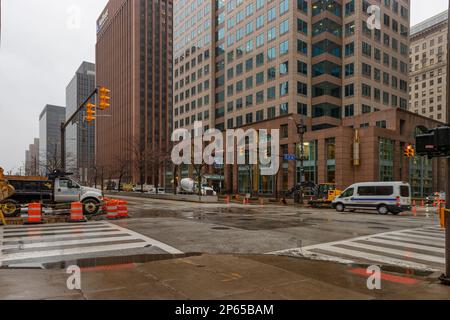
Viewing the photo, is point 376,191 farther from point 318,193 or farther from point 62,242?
point 62,242

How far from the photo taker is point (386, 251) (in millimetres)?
9492

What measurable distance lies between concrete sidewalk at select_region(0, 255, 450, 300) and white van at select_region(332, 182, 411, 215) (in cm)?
1840

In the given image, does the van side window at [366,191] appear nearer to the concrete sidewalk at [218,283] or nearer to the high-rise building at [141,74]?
the concrete sidewalk at [218,283]

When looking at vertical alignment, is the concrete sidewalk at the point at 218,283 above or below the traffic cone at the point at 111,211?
above

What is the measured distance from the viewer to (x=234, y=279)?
6078 mm

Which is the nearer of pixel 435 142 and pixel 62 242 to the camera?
pixel 435 142

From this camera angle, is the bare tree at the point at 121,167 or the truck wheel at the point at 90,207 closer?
the truck wheel at the point at 90,207

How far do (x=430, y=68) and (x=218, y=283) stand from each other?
130279 mm

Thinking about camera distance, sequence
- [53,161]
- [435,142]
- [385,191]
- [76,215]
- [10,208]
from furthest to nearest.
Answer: [53,161], [385,191], [10,208], [76,215], [435,142]

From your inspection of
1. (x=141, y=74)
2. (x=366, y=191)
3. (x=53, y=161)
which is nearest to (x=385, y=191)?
(x=366, y=191)

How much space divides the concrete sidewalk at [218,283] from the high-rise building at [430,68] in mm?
118507

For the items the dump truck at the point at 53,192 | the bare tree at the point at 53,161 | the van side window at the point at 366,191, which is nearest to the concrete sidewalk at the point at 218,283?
the dump truck at the point at 53,192

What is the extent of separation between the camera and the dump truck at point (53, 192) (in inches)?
757

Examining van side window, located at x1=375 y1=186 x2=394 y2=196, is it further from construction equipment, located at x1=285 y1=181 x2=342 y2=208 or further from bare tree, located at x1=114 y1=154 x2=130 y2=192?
bare tree, located at x1=114 y1=154 x2=130 y2=192
